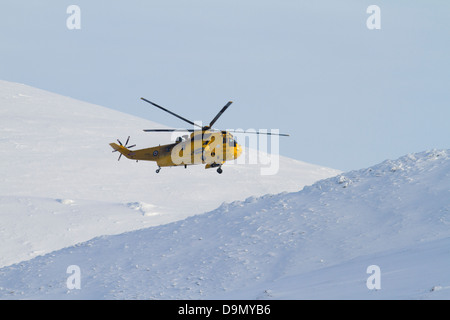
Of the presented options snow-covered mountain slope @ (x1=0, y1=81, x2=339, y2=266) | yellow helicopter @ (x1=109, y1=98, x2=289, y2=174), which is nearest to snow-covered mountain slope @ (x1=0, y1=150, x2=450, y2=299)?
yellow helicopter @ (x1=109, y1=98, x2=289, y2=174)

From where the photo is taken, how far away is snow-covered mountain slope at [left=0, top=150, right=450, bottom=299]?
24078 millimetres

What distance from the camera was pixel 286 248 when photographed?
97.4ft

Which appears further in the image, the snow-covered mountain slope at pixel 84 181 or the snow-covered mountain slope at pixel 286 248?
the snow-covered mountain slope at pixel 84 181

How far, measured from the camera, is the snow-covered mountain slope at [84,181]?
51812 millimetres

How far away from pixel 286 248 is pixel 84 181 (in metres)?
42.0

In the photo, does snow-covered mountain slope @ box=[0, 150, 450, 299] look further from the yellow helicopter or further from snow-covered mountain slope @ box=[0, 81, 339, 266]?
snow-covered mountain slope @ box=[0, 81, 339, 266]

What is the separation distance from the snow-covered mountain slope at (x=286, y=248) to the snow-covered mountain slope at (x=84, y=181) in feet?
51.4

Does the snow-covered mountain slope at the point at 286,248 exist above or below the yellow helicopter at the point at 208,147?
below

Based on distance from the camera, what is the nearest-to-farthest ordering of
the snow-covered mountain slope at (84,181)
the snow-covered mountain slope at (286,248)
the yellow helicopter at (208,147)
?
the snow-covered mountain slope at (286,248) → the yellow helicopter at (208,147) → the snow-covered mountain slope at (84,181)

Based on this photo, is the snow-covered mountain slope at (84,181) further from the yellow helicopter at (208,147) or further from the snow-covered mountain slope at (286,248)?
the yellow helicopter at (208,147)

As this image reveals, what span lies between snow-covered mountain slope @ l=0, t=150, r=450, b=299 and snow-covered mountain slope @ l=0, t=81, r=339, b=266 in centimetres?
1567

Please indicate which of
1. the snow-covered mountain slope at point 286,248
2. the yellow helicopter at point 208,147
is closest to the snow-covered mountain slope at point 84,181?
the snow-covered mountain slope at point 286,248

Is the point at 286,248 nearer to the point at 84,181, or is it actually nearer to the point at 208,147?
the point at 208,147
